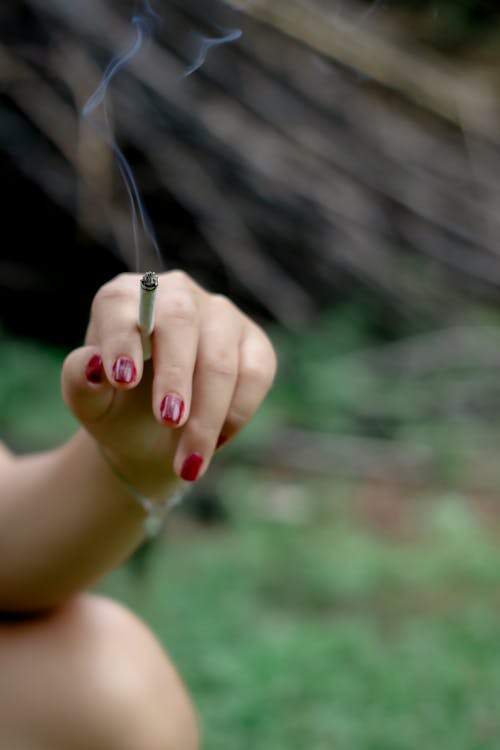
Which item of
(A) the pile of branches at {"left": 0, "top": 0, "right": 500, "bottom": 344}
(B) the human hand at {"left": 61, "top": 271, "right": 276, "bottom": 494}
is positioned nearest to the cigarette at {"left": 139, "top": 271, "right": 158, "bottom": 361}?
(B) the human hand at {"left": 61, "top": 271, "right": 276, "bottom": 494}

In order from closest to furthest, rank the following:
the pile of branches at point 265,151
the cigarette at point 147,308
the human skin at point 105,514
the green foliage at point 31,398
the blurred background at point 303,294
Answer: the cigarette at point 147,308
the human skin at point 105,514
the blurred background at point 303,294
the green foliage at point 31,398
the pile of branches at point 265,151

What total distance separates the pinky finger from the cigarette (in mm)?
96

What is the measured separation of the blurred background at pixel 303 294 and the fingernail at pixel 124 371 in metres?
0.99

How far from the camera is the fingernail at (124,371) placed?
2.81 feet

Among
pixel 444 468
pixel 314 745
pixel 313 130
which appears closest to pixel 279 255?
pixel 313 130

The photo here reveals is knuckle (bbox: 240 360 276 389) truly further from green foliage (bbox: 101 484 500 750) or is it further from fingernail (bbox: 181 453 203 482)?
green foliage (bbox: 101 484 500 750)

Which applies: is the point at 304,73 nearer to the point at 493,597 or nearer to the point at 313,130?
the point at 313,130

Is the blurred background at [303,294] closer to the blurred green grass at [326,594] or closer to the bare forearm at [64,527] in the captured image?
the blurred green grass at [326,594]

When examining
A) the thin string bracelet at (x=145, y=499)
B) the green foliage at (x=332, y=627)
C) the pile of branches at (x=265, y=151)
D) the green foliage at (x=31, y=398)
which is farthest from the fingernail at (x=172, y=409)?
the pile of branches at (x=265, y=151)

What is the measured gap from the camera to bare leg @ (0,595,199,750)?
1.08m

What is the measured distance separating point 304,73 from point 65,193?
0.89 metres

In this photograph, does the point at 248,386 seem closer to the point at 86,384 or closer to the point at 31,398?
the point at 86,384

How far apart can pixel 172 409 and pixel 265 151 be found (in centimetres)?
283

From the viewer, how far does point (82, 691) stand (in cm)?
109
